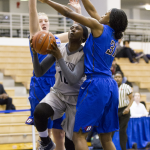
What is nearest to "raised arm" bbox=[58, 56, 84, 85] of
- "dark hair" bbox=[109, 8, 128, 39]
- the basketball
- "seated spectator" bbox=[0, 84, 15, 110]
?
the basketball

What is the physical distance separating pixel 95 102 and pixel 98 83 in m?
0.18

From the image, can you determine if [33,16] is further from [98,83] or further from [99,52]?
[98,83]

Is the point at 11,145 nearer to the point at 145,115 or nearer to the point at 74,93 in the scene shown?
the point at 145,115

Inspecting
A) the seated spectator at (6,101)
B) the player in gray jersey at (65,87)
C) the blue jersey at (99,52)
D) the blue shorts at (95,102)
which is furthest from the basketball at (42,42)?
the seated spectator at (6,101)

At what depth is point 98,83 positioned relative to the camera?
8.80 ft

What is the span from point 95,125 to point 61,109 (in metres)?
0.38

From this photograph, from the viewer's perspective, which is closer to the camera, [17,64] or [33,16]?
[33,16]

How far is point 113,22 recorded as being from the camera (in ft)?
9.12

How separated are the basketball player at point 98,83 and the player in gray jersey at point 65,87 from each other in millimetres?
117

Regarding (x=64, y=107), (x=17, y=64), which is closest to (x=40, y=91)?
(x=64, y=107)

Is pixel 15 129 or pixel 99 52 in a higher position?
pixel 99 52

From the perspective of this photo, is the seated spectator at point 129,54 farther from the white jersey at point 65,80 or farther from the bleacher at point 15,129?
the white jersey at point 65,80

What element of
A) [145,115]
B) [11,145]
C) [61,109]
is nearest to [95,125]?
[61,109]

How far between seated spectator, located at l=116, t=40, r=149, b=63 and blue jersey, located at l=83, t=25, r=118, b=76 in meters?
8.73
